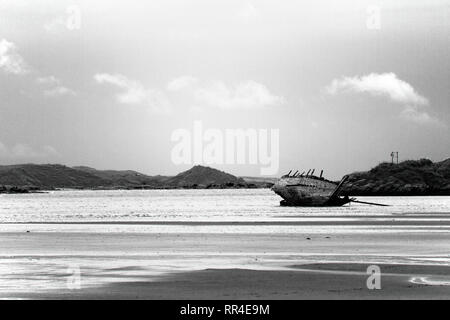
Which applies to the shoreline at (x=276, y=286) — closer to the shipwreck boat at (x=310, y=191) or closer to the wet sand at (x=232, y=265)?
the wet sand at (x=232, y=265)

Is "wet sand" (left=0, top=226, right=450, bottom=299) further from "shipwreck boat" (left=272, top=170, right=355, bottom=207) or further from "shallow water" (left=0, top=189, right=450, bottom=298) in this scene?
"shipwreck boat" (left=272, top=170, right=355, bottom=207)

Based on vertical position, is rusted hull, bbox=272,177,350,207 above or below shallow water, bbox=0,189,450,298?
above

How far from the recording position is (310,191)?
4375 inches

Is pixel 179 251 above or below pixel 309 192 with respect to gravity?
below

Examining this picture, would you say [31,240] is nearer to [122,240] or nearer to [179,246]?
[122,240]

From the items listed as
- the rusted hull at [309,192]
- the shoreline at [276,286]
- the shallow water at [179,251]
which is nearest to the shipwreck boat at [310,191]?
the rusted hull at [309,192]

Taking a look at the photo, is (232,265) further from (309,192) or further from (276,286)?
(309,192)

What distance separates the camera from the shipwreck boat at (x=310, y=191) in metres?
110

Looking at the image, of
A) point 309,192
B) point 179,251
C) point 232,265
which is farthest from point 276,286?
point 309,192

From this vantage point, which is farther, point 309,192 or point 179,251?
point 309,192

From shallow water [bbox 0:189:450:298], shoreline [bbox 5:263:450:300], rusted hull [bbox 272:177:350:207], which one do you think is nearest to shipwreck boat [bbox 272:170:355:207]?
rusted hull [bbox 272:177:350:207]

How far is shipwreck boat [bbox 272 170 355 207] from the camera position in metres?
110

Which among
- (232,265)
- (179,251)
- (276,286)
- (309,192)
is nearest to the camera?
(276,286)
